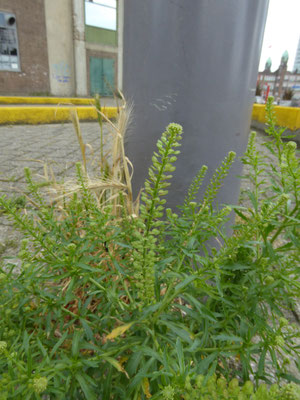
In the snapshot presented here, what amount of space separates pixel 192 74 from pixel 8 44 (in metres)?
16.5

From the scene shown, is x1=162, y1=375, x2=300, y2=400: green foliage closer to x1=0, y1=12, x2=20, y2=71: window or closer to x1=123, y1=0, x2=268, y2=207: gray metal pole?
x1=123, y1=0, x2=268, y2=207: gray metal pole

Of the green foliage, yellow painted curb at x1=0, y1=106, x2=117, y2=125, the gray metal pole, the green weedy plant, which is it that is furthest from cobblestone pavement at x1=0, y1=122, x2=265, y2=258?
the green foliage

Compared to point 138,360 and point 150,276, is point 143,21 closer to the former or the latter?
point 150,276

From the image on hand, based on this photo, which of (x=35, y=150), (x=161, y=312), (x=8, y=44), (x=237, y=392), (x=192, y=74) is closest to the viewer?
(x=237, y=392)

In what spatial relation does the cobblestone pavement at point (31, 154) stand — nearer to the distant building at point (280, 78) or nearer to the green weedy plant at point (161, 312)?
the green weedy plant at point (161, 312)

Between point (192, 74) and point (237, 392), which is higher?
point (192, 74)

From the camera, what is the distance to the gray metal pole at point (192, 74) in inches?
55.9

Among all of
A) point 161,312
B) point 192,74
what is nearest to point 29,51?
point 192,74

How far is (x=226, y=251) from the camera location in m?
0.84

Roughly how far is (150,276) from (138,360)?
0.27m

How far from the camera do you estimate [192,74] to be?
4.85 ft

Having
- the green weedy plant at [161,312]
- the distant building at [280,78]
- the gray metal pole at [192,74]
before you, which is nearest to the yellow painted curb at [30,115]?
the gray metal pole at [192,74]

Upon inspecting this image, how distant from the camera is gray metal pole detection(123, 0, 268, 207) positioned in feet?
4.66

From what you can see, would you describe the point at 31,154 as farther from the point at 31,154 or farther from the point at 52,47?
the point at 52,47
